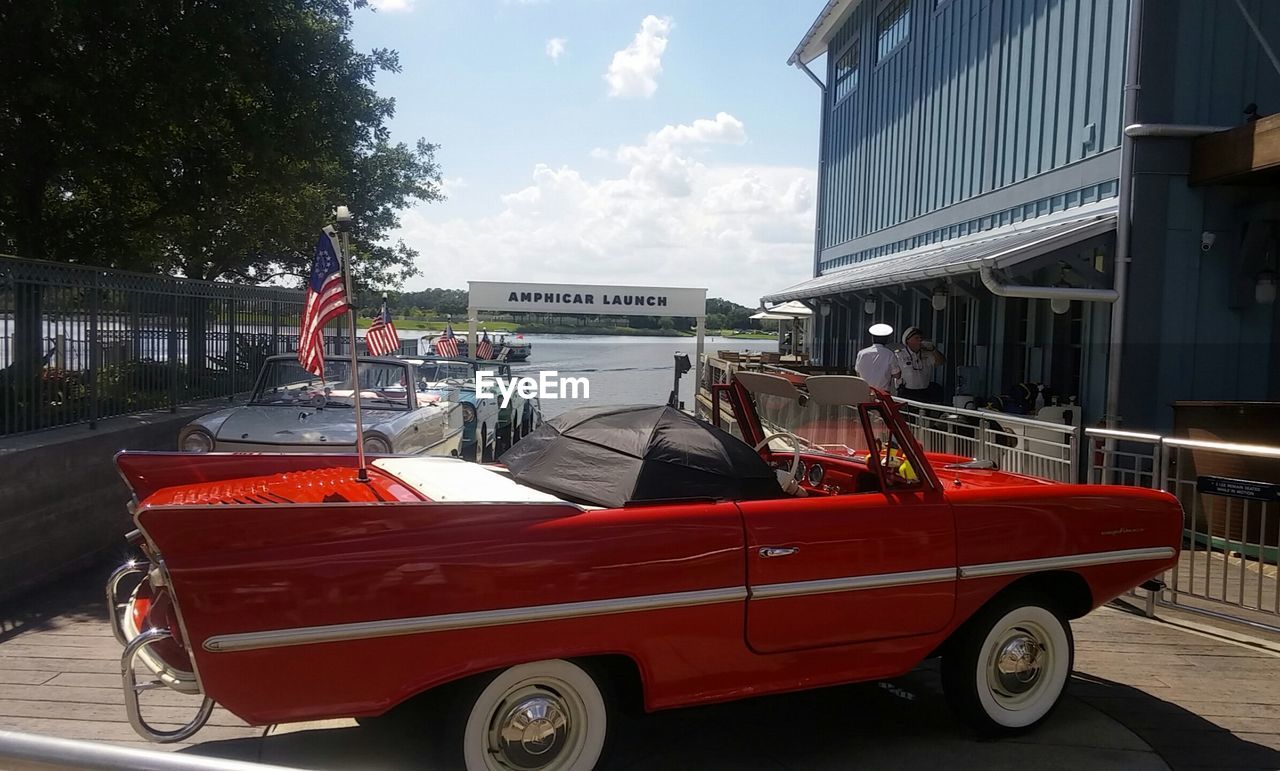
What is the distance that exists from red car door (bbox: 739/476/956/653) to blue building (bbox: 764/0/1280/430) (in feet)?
19.1

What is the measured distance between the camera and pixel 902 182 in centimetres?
1714

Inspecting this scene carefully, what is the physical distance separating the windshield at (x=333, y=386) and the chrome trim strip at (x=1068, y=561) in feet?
18.8

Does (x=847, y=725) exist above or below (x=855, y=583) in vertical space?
below

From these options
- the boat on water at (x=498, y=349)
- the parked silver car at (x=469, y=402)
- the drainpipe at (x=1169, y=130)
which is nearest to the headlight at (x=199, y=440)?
the parked silver car at (x=469, y=402)

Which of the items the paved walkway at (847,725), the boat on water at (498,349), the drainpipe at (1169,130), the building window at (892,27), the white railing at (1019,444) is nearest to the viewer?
the paved walkway at (847,725)

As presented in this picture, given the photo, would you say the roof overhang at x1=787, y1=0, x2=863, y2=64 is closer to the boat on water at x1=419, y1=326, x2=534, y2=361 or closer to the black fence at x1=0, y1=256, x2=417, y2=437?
the boat on water at x1=419, y1=326, x2=534, y2=361

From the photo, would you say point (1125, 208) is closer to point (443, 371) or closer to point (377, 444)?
point (377, 444)

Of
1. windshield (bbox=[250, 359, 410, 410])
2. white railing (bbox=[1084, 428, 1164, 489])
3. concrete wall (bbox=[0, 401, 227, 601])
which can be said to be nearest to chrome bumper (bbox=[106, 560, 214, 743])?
concrete wall (bbox=[0, 401, 227, 601])

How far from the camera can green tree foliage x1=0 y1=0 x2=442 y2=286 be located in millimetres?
9438

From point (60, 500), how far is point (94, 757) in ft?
19.7

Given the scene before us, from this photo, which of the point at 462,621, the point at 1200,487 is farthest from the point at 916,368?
the point at 462,621

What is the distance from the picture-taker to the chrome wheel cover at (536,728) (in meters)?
3.28

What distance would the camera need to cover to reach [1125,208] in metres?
8.86

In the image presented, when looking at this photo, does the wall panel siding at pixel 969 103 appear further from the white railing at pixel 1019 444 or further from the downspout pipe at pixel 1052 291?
the white railing at pixel 1019 444
